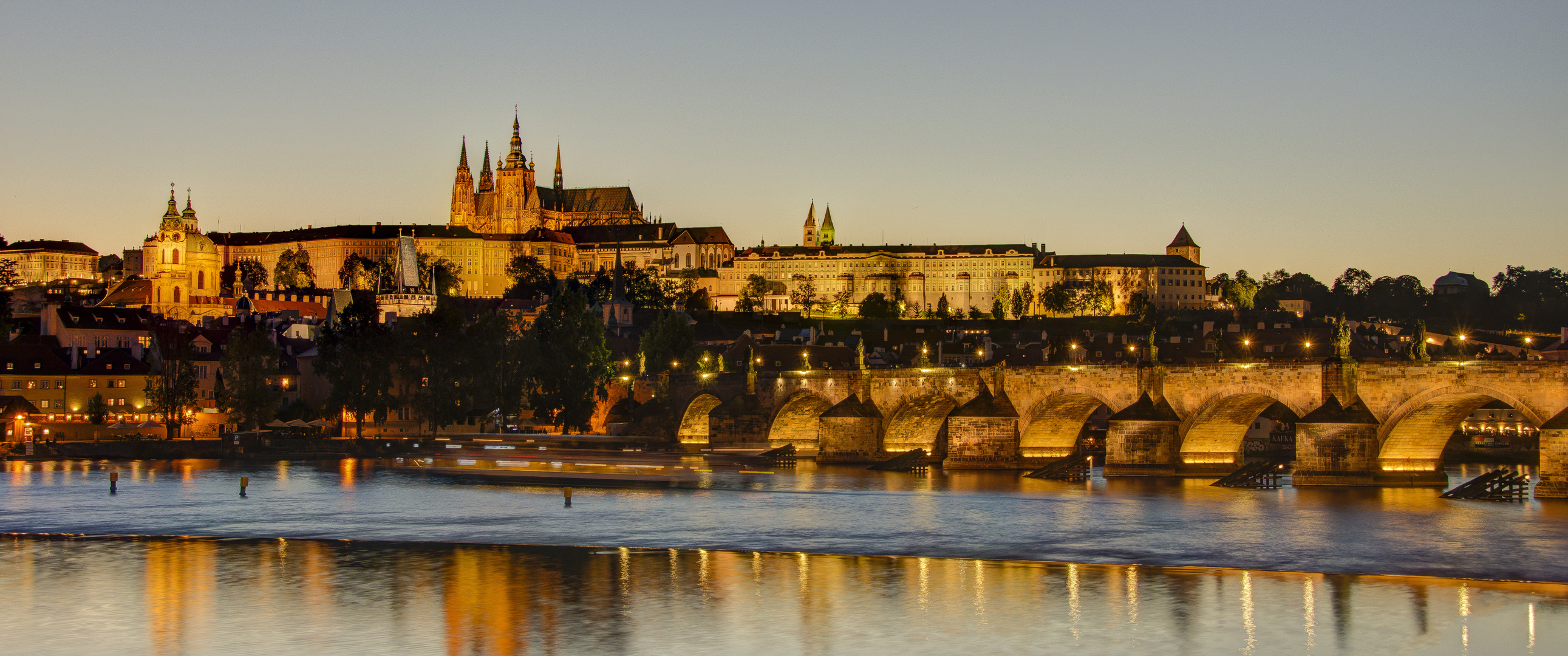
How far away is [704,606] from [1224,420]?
34.9 m

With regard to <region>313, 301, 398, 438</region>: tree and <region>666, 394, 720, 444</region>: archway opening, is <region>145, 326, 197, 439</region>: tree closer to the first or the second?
<region>313, 301, 398, 438</region>: tree

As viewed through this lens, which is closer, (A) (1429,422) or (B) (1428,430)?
(A) (1429,422)

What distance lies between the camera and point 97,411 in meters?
79.1

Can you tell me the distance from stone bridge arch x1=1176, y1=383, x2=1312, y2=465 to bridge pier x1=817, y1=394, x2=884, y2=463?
15.5m

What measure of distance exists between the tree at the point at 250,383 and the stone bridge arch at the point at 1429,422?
5852 centimetres

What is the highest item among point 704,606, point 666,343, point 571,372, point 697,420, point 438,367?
point 666,343

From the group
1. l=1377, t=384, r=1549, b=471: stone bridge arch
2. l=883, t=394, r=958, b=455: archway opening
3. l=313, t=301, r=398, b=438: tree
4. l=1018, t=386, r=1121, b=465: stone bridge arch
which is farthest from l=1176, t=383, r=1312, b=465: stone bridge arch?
l=313, t=301, r=398, b=438: tree

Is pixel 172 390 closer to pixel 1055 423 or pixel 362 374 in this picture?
pixel 362 374

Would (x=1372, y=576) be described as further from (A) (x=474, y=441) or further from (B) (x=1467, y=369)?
(A) (x=474, y=441)

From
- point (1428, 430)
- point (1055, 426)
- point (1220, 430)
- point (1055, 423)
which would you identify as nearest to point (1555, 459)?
point (1428, 430)

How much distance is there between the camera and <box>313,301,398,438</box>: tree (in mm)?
79625

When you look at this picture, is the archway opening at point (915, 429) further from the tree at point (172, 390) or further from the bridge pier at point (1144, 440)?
the tree at point (172, 390)

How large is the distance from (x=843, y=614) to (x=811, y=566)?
21.0 feet

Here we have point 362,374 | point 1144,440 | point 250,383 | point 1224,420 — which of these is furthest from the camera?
point 250,383
